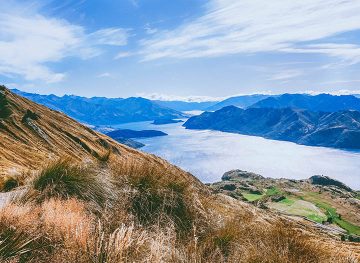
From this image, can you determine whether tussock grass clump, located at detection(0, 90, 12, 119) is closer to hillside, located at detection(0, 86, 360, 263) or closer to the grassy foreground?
hillside, located at detection(0, 86, 360, 263)

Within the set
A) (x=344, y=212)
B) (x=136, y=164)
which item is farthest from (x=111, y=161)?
(x=344, y=212)

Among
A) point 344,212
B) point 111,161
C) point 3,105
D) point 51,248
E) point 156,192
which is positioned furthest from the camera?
point 344,212

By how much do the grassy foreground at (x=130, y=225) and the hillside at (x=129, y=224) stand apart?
20 millimetres

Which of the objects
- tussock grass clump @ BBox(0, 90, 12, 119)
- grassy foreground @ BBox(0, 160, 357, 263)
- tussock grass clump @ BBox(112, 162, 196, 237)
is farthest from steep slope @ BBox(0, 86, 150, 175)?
grassy foreground @ BBox(0, 160, 357, 263)

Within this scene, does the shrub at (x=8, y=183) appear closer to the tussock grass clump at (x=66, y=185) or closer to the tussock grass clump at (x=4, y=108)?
the tussock grass clump at (x=66, y=185)

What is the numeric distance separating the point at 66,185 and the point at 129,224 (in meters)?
2.68

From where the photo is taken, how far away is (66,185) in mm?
10438

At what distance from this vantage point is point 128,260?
248 inches

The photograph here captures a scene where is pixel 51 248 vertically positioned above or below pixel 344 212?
above

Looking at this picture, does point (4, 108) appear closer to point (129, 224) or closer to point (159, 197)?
point (159, 197)

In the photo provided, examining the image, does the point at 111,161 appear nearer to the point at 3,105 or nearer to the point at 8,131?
the point at 8,131

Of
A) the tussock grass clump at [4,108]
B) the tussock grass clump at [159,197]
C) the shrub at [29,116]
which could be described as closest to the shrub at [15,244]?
the tussock grass clump at [159,197]

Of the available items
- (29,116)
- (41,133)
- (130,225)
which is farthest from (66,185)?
(29,116)

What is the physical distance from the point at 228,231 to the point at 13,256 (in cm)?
482
